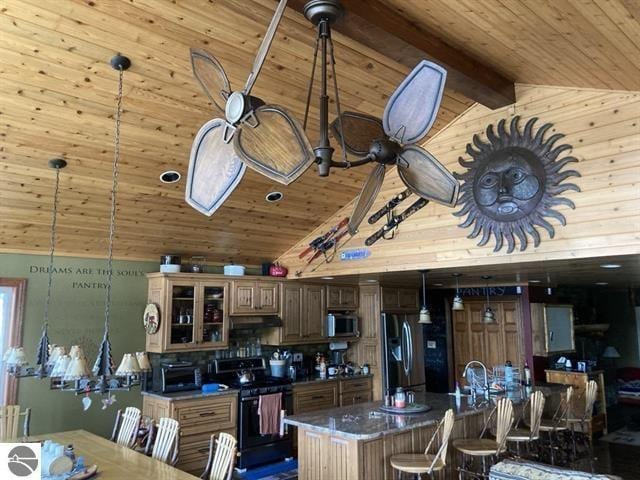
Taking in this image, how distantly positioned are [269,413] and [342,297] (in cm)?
217

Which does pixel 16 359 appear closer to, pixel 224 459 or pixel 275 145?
pixel 224 459

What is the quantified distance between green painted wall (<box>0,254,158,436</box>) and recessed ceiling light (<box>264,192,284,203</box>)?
176 cm

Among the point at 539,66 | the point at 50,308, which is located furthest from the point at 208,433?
the point at 539,66

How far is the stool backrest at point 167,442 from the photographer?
3635mm

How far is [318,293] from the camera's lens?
7285 mm

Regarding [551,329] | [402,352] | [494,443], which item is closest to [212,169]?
[494,443]

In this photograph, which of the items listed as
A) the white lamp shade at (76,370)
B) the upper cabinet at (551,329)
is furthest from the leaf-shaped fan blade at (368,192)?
the upper cabinet at (551,329)

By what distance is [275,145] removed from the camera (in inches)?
67.7

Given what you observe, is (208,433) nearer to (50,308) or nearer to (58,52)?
(50,308)

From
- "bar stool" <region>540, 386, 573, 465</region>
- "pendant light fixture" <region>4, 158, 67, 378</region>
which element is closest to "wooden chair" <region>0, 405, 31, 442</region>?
"pendant light fixture" <region>4, 158, 67, 378</region>

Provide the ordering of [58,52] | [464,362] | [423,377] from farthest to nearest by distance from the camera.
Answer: [464,362] < [423,377] < [58,52]

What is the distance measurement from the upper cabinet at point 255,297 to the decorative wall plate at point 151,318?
98 cm

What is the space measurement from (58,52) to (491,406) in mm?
4933

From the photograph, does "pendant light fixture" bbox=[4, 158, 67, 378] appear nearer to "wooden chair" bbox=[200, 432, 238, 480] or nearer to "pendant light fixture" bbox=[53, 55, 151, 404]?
"pendant light fixture" bbox=[53, 55, 151, 404]
